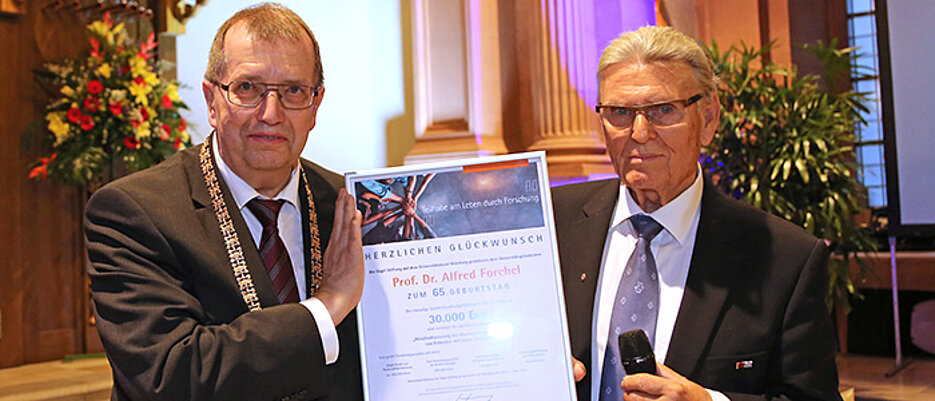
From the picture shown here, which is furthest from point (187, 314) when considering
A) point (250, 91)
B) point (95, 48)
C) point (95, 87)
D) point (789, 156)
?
point (789, 156)

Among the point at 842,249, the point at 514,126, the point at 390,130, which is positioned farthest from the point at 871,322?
the point at 390,130

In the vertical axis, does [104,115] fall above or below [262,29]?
above

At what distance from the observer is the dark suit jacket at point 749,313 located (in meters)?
1.77

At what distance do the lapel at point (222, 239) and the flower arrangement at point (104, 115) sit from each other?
3.47 meters

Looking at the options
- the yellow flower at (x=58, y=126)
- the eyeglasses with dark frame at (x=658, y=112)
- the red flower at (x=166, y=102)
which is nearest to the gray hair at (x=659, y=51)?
the eyeglasses with dark frame at (x=658, y=112)

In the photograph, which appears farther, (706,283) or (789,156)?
(789,156)

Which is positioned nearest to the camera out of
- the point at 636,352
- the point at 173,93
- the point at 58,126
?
the point at 636,352

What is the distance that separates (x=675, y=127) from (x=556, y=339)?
56cm

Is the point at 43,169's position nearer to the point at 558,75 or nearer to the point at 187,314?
the point at 558,75

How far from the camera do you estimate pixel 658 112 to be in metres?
1.91

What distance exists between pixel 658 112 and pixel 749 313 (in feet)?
1.60

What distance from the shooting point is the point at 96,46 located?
5133 mm
